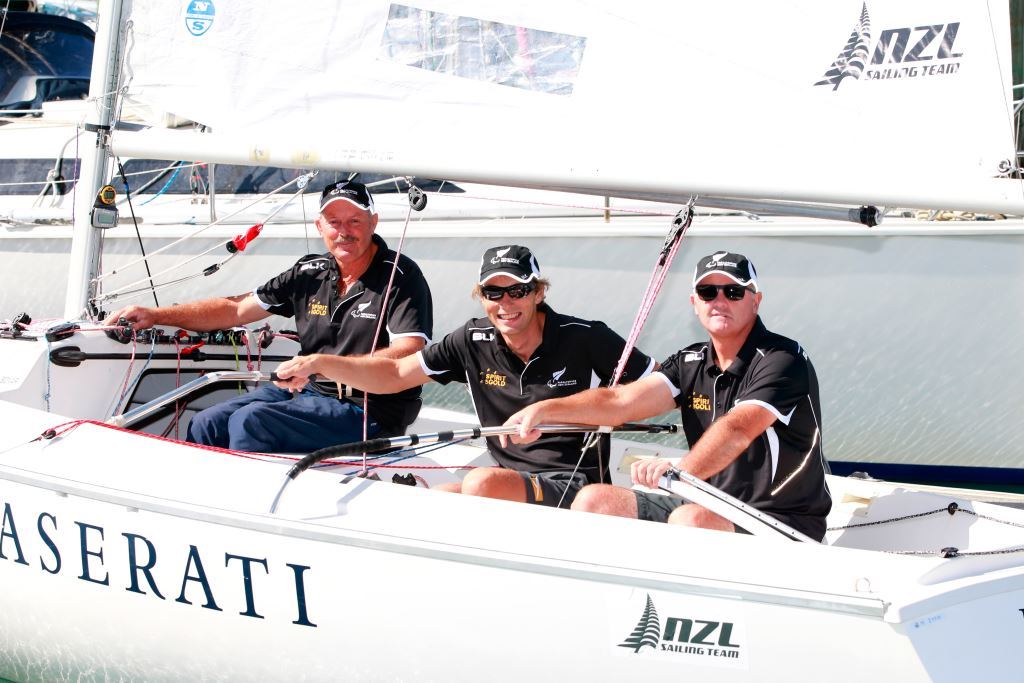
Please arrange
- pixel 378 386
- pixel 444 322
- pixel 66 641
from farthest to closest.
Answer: pixel 444 322 → pixel 378 386 → pixel 66 641

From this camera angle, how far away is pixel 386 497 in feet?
9.27

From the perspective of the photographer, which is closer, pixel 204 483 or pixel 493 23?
pixel 204 483

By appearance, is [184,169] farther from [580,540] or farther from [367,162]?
[580,540]

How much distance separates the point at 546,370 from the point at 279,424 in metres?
0.91

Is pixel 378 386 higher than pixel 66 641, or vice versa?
pixel 378 386

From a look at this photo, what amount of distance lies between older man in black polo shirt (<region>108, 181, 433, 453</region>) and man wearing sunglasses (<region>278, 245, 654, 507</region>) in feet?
1.00

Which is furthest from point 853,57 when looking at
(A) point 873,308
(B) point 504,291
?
(A) point 873,308

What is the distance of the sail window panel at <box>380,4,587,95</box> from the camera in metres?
3.50

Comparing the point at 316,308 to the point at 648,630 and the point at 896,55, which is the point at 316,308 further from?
the point at 896,55

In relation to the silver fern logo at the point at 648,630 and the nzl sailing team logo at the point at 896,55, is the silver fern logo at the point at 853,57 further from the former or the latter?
the silver fern logo at the point at 648,630

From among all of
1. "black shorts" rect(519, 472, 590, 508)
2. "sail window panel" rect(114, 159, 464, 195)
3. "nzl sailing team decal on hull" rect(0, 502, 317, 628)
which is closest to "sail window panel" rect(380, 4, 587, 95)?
"black shorts" rect(519, 472, 590, 508)

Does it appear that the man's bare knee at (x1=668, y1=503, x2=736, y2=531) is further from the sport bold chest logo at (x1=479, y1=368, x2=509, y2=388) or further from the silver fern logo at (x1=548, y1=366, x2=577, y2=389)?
the sport bold chest logo at (x1=479, y1=368, x2=509, y2=388)

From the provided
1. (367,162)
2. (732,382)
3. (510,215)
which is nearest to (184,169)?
(510,215)

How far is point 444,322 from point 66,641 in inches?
143
